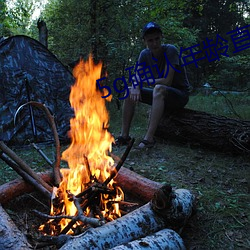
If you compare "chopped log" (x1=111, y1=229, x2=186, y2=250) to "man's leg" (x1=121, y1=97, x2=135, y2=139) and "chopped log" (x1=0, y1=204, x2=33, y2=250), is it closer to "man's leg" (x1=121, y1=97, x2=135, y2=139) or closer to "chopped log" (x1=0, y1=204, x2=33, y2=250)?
"chopped log" (x1=0, y1=204, x2=33, y2=250)

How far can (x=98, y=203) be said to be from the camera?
2.27 metres

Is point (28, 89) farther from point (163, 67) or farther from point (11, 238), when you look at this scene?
point (11, 238)

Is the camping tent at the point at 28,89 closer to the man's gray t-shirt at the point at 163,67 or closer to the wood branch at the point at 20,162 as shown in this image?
the man's gray t-shirt at the point at 163,67

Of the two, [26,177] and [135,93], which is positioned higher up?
[135,93]

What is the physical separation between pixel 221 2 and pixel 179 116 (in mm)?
14860

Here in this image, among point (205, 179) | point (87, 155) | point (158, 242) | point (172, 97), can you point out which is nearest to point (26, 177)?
point (87, 155)

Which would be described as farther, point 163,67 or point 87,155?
point 163,67

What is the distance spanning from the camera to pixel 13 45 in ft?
15.6

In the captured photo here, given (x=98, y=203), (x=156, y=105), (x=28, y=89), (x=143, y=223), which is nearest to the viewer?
(x=143, y=223)

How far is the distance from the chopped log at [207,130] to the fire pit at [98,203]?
64.9 inches

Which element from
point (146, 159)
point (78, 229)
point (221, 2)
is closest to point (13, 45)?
point (146, 159)

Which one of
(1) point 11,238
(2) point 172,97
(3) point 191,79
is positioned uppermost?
(3) point 191,79

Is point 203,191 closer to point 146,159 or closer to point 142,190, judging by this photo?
point 142,190

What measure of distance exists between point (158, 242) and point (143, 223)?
213 millimetres
